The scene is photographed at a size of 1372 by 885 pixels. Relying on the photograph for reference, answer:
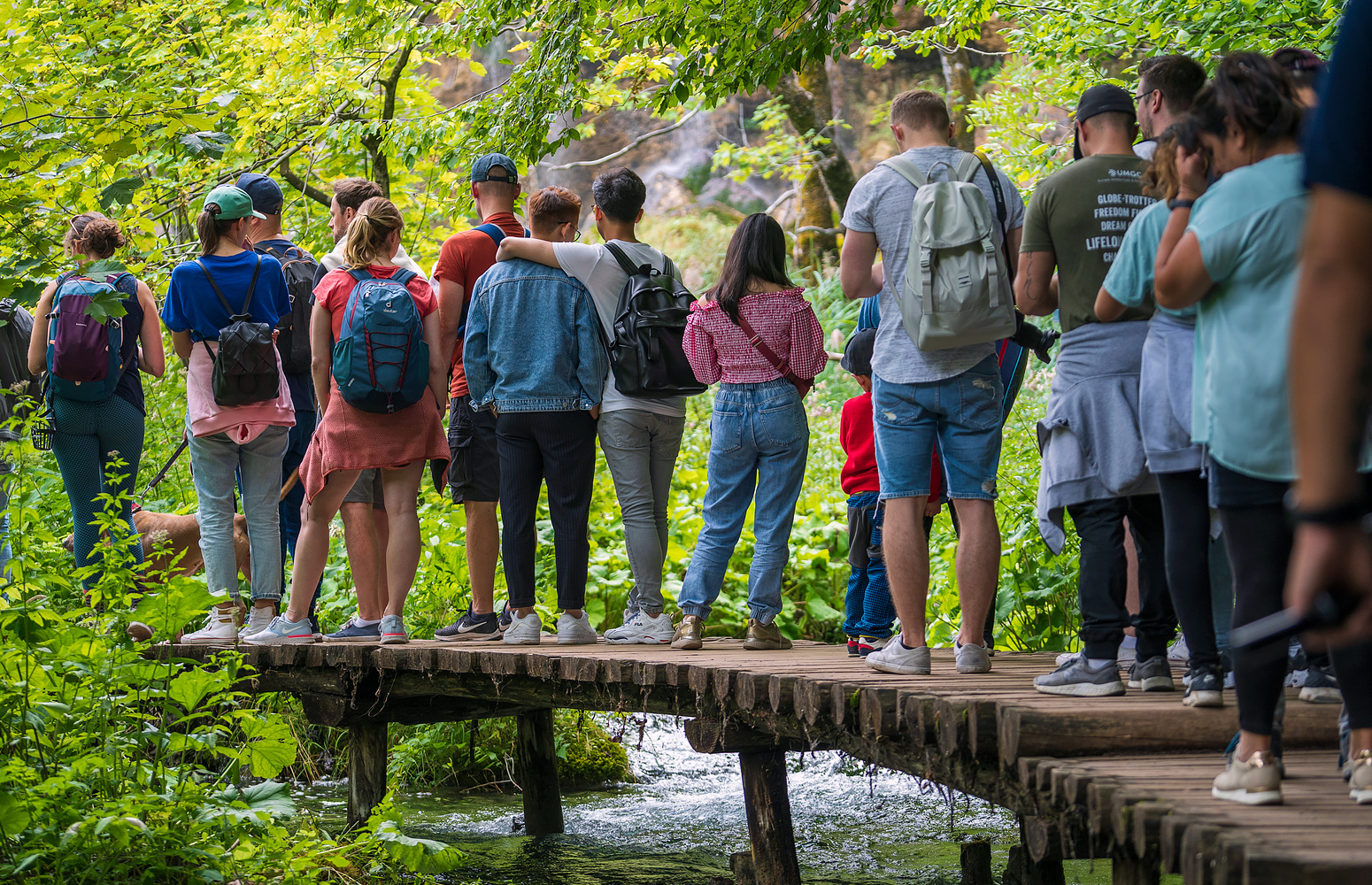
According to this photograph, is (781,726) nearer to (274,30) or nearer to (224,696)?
(224,696)

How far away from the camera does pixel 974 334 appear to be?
3891mm

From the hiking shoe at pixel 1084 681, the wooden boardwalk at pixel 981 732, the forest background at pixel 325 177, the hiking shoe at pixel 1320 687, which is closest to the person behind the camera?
the wooden boardwalk at pixel 981 732

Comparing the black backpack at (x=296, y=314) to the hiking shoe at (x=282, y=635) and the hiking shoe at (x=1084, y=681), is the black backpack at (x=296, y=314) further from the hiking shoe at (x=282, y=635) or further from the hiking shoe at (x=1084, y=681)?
the hiking shoe at (x=1084, y=681)

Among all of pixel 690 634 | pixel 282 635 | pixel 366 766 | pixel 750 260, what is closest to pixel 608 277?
pixel 750 260

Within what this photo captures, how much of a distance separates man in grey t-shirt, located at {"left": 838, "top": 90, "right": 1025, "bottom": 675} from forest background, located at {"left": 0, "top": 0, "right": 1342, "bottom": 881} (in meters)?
2.21

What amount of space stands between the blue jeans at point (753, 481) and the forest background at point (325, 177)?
5.17 ft

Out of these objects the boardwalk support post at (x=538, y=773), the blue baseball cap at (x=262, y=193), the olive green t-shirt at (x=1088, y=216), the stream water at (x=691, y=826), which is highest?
the blue baseball cap at (x=262, y=193)

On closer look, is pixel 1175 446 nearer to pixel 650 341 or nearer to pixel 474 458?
pixel 650 341

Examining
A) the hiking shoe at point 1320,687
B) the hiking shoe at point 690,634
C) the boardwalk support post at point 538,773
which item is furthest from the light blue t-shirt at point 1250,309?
the boardwalk support post at point 538,773

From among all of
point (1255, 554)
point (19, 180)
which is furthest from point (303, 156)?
point (1255, 554)

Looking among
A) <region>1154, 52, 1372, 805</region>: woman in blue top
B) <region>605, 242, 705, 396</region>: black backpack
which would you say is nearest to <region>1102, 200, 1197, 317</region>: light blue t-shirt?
<region>1154, 52, 1372, 805</region>: woman in blue top

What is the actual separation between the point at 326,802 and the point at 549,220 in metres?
4.26

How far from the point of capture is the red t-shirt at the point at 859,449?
5406 mm

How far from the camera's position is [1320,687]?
Result: 11.1 feet
